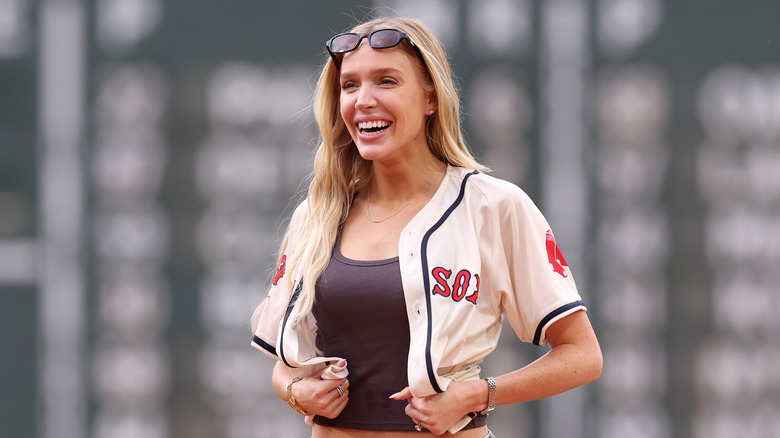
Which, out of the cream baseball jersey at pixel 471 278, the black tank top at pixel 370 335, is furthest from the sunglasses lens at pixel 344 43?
the black tank top at pixel 370 335

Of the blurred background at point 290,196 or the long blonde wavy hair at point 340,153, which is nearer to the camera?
the long blonde wavy hair at point 340,153

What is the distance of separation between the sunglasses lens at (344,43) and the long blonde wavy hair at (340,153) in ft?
0.11

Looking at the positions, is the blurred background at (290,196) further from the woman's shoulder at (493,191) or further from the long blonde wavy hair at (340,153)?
the woman's shoulder at (493,191)

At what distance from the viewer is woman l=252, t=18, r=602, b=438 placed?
5.96 ft

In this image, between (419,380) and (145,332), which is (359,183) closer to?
(419,380)

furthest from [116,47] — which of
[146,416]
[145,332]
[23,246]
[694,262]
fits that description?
[694,262]

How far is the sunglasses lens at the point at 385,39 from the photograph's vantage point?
1.92 metres

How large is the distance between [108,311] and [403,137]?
2.31 m

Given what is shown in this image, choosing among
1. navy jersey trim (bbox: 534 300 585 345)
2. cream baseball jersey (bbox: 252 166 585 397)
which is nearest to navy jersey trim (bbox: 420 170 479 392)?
cream baseball jersey (bbox: 252 166 585 397)

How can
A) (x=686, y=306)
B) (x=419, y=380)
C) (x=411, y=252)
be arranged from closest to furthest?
(x=419, y=380) → (x=411, y=252) → (x=686, y=306)

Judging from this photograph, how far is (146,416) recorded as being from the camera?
380 centimetres

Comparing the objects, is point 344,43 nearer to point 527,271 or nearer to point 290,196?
point 527,271

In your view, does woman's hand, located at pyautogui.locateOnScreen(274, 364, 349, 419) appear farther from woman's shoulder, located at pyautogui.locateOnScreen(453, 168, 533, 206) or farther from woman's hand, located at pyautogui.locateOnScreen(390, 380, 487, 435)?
woman's shoulder, located at pyautogui.locateOnScreen(453, 168, 533, 206)

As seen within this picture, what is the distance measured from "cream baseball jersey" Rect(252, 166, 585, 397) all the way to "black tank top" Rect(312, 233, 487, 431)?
0.03 metres
